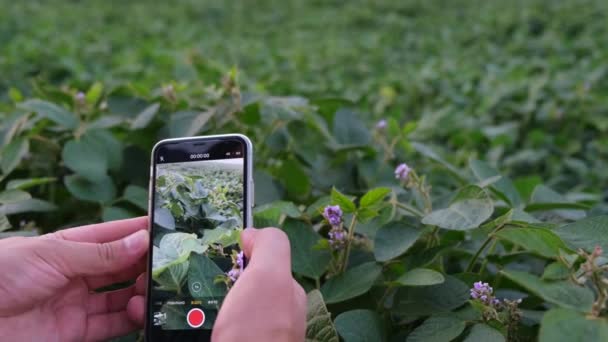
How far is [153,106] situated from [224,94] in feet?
0.52

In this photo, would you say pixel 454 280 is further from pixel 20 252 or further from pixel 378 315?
pixel 20 252

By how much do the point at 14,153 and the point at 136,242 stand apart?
0.58m

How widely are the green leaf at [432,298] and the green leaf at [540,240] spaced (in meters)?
0.12

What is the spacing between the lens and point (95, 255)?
0.86 meters

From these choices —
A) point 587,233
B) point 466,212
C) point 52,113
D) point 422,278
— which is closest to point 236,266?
point 422,278

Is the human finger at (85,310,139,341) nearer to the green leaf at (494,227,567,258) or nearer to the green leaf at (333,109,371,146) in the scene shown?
the green leaf at (494,227,567,258)

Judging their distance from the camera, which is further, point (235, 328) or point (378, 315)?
point (378, 315)

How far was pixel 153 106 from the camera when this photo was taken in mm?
1391

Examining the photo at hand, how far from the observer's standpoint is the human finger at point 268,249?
2.43ft

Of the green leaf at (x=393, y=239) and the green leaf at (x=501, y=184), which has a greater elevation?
the green leaf at (x=501, y=184)

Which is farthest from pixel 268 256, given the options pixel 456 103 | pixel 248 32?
pixel 248 32

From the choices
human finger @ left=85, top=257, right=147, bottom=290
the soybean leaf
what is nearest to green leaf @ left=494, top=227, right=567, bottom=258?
the soybean leaf

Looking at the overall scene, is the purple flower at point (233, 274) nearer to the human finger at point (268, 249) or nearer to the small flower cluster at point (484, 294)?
the human finger at point (268, 249)

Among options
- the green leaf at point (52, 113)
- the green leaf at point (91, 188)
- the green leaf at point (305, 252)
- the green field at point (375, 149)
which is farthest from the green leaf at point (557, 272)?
the green leaf at point (52, 113)
